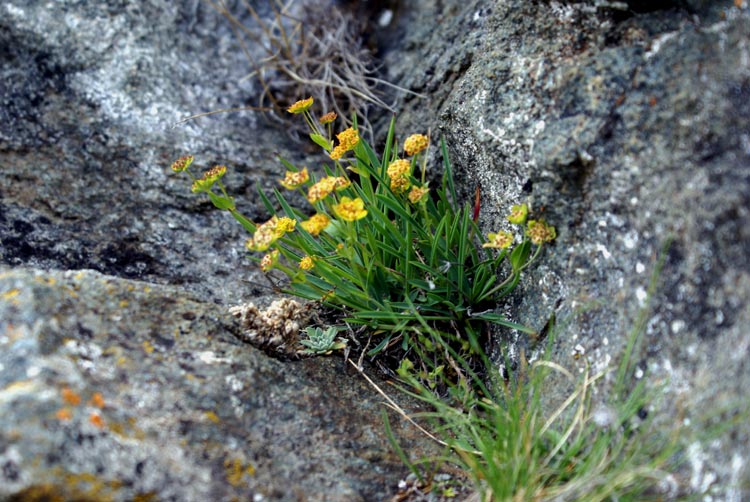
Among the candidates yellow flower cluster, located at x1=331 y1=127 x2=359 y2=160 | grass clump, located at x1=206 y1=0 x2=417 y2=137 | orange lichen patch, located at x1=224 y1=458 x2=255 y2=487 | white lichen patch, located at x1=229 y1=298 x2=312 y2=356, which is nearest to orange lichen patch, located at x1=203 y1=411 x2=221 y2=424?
orange lichen patch, located at x1=224 y1=458 x2=255 y2=487

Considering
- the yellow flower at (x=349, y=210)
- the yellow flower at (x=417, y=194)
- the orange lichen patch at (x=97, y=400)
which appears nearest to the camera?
the orange lichen patch at (x=97, y=400)

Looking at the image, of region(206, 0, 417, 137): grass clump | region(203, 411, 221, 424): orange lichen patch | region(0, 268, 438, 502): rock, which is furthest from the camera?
region(206, 0, 417, 137): grass clump

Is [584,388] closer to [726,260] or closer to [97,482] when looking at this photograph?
[726,260]

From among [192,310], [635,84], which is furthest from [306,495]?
[635,84]

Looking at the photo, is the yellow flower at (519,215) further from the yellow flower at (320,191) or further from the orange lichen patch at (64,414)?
the orange lichen patch at (64,414)

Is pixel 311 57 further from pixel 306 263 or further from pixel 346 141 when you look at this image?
pixel 306 263

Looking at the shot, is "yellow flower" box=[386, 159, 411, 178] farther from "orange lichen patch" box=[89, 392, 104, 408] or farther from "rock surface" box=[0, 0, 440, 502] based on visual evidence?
"orange lichen patch" box=[89, 392, 104, 408]

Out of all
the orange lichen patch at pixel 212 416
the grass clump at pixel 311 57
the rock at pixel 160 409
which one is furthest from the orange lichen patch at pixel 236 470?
the grass clump at pixel 311 57

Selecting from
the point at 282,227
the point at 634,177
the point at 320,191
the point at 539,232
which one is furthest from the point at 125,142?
the point at 634,177
